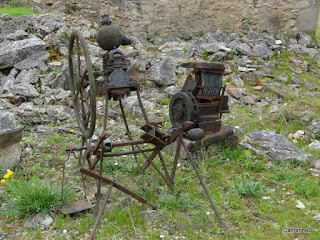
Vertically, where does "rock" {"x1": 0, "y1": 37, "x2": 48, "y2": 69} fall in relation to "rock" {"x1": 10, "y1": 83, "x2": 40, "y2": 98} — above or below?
above

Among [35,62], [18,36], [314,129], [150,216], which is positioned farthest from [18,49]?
[314,129]

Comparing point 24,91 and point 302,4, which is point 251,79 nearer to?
point 302,4

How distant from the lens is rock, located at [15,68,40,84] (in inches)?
275

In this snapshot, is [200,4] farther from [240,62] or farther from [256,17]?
[240,62]

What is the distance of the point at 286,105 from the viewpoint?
6.53 metres

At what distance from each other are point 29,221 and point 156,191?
136cm

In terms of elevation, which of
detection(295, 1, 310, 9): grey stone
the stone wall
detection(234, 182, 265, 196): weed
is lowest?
detection(234, 182, 265, 196): weed

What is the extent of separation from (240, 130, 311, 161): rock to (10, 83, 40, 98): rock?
3.97 metres

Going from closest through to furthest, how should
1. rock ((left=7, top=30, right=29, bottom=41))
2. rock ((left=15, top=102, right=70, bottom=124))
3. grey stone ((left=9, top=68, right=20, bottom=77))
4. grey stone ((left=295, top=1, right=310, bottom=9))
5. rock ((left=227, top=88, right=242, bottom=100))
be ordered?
rock ((left=15, top=102, right=70, bottom=124)) < rock ((left=227, top=88, right=242, bottom=100)) < grey stone ((left=9, top=68, right=20, bottom=77)) < rock ((left=7, top=30, right=29, bottom=41)) < grey stone ((left=295, top=1, right=310, bottom=9))

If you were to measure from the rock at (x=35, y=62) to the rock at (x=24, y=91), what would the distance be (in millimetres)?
828

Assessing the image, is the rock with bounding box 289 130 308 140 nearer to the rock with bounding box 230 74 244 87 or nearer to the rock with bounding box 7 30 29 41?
the rock with bounding box 230 74 244 87

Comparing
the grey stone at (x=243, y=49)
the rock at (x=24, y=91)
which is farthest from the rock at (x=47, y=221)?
the grey stone at (x=243, y=49)

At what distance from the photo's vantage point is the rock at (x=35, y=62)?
24.2 feet

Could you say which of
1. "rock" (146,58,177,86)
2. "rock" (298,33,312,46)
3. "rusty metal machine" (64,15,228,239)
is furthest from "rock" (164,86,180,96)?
"rock" (298,33,312,46)
